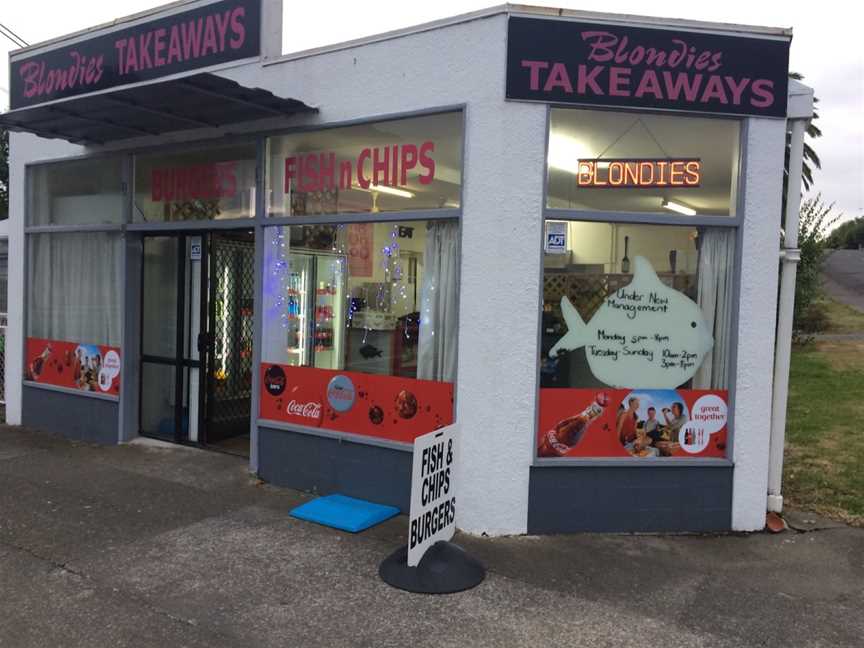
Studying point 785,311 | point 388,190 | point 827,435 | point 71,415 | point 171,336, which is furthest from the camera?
point 827,435

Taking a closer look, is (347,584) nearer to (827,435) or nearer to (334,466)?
(334,466)

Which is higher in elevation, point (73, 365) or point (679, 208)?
point (679, 208)

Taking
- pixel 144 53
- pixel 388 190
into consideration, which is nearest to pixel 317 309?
pixel 388 190

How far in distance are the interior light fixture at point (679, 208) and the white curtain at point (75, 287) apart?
17.9 ft

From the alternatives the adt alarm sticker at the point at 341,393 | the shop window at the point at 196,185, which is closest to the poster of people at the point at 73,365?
the shop window at the point at 196,185

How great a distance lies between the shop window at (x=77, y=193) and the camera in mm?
7668

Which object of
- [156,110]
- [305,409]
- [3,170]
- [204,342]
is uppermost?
[3,170]

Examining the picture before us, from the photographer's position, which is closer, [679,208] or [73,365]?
[679,208]

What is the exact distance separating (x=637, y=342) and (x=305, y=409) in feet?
9.18

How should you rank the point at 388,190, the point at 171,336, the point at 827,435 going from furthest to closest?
the point at 827,435, the point at 171,336, the point at 388,190

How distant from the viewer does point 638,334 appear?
17.8 feet

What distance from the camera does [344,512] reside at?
5.55m

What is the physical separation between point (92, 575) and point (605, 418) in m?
3.56

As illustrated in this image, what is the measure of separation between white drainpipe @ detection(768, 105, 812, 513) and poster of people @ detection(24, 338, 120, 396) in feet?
20.5
